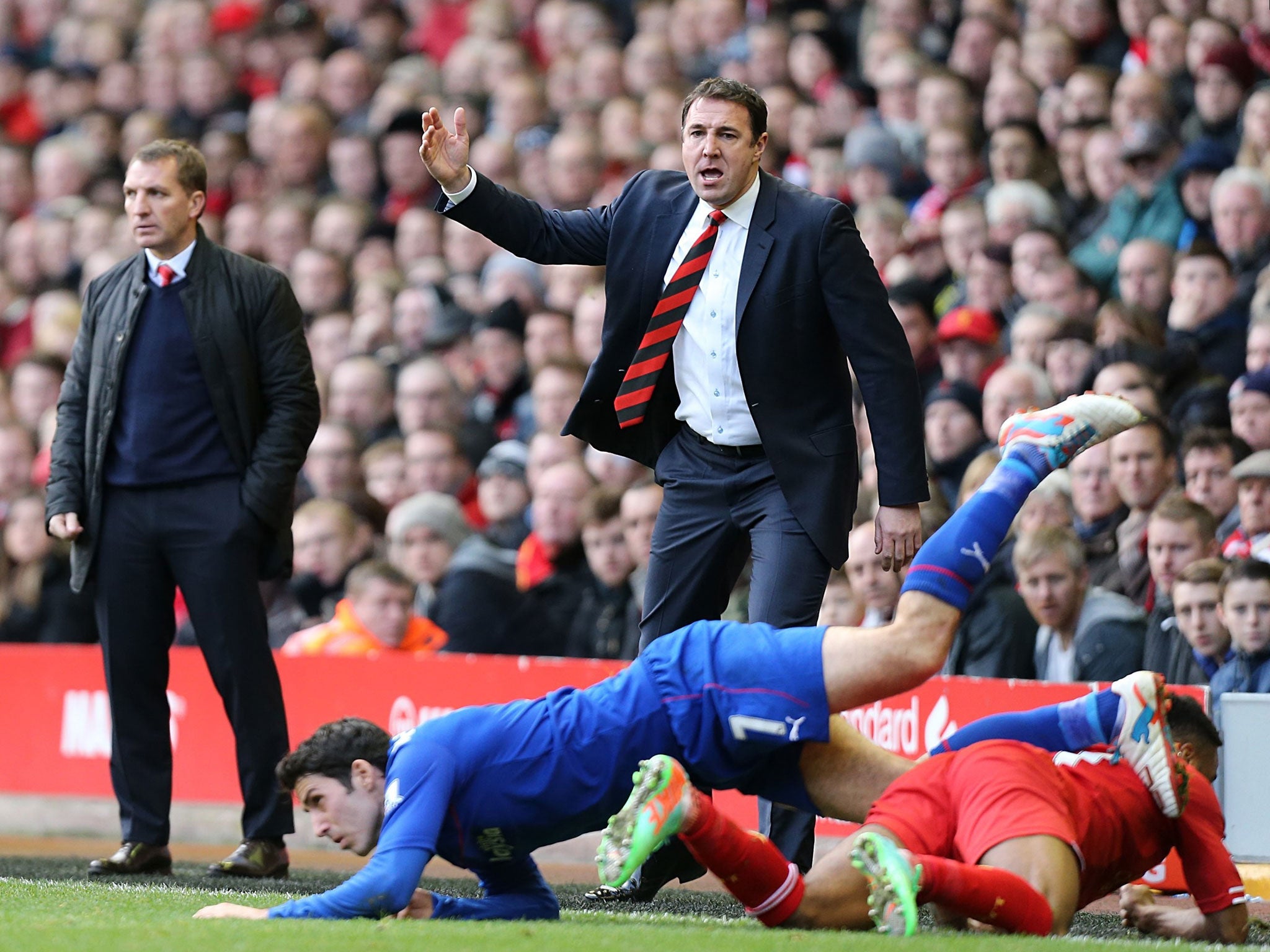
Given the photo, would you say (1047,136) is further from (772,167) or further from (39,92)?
(39,92)

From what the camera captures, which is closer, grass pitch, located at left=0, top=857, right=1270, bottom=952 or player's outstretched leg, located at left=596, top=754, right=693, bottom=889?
grass pitch, located at left=0, top=857, right=1270, bottom=952

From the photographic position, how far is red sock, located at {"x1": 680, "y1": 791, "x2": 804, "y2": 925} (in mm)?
4684

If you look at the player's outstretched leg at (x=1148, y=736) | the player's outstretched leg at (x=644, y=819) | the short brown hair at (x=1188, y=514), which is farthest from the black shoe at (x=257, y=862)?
the short brown hair at (x=1188, y=514)

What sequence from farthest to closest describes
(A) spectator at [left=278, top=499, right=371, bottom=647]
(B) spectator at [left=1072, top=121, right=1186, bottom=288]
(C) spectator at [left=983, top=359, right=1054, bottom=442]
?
(A) spectator at [left=278, top=499, right=371, bottom=647]
(B) spectator at [left=1072, top=121, right=1186, bottom=288]
(C) spectator at [left=983, top=359, right=1054, bottom=442]

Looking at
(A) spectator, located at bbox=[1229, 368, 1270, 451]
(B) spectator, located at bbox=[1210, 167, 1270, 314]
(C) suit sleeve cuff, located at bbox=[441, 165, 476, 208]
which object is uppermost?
(B) spectator, located at bbox=[1210, 167, 1270, 314]

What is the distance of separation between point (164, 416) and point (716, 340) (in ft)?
6.85

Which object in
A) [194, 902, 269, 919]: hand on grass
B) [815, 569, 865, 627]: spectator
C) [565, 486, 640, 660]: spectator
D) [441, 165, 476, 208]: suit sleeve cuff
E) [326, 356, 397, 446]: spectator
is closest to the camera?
[194, 902, 269, 919]: hand on grass

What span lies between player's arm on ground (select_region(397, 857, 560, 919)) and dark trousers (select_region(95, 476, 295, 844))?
1573 millimetres

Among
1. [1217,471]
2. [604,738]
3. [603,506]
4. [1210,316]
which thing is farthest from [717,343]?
[1210,316]

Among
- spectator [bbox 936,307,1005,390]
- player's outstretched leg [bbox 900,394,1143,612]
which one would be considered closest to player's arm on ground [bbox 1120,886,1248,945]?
player's outstretched leg [bbox 900,394,1143,612]

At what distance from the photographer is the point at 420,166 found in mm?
13133

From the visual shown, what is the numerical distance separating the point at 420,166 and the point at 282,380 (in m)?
6.60

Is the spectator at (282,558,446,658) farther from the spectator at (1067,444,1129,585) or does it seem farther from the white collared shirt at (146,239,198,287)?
the spectator at (1067,444,1129,585)

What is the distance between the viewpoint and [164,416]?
6668mm
